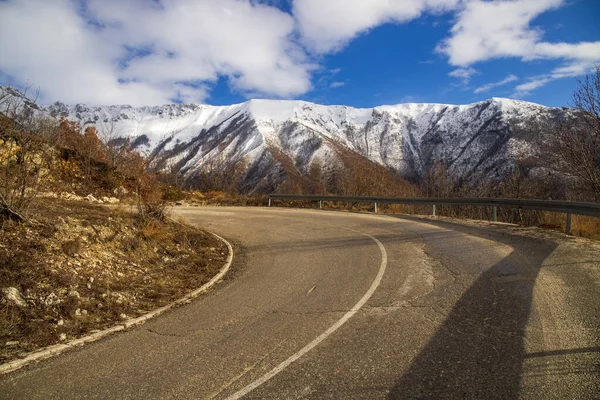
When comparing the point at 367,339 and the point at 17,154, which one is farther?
the point at 17,154

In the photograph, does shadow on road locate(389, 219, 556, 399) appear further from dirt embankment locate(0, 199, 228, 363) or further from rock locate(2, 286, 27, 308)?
rock locate(2, 286, 27, 308)

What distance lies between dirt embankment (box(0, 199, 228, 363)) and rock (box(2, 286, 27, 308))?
0.04 feet

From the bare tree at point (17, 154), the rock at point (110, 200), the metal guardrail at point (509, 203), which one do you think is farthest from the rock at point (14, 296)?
the metal guardrail at point (509, 203)

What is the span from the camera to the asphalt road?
3.35 metres

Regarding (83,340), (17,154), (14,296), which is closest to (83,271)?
(14,296)

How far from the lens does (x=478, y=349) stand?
152 inches

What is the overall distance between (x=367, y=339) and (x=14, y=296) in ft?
15.7

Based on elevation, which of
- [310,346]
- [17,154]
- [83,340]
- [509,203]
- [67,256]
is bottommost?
[83,340]

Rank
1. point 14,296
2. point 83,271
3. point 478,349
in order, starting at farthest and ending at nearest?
point 83,271 < point 14,296 < point 478,349

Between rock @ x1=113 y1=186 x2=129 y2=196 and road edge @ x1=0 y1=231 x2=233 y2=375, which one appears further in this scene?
rock @ x1=113 y1=186 x2=129 y2=196

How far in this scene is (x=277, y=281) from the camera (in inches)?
280

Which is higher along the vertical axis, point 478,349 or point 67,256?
point 67,256

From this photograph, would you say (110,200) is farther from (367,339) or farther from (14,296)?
(367,339)

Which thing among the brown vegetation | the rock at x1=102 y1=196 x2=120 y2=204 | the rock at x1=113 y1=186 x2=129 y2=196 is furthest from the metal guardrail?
the rock at x1=102 y1=196 x2=120 y2=204
